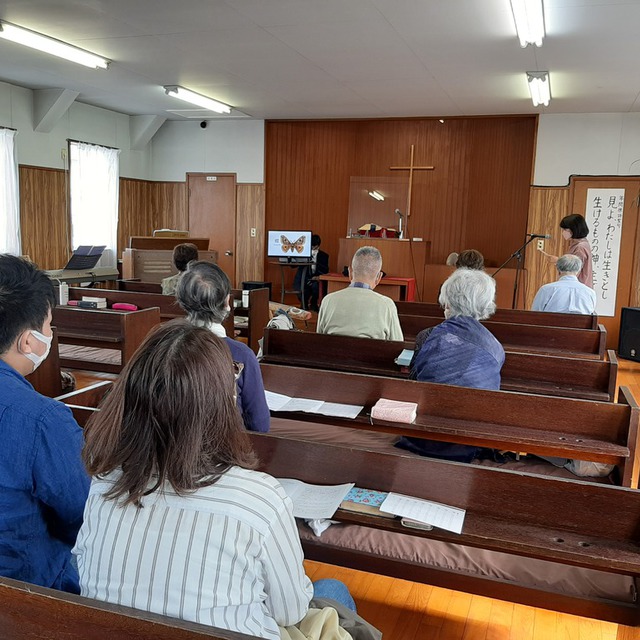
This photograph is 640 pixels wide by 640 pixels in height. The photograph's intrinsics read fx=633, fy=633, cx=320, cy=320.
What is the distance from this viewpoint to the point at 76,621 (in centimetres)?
95

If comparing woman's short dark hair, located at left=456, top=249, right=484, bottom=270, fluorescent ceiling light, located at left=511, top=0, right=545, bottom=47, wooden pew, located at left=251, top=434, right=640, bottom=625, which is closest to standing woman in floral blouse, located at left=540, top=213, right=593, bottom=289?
fluorescent ceiling light, located at left=511, top=0, right=545, bottom=47

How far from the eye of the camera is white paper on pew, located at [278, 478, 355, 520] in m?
1.65

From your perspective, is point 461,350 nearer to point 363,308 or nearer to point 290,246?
point 363,308

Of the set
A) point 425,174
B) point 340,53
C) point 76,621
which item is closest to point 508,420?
point 76,621

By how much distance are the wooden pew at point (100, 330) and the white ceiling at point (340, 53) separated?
216 cm

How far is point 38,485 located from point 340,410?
153cm

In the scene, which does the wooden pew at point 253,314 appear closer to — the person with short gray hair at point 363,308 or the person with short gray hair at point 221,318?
the person with short gray hair at point 363,308

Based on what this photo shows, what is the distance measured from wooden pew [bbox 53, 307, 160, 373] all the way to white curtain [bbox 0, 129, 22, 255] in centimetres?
374

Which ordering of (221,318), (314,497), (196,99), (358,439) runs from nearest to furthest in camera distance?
1. (314,497)
2. (221,318)
3. (358,439)
4. (196,99)

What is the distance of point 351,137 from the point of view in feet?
33.9

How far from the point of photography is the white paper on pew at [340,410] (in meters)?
2.58

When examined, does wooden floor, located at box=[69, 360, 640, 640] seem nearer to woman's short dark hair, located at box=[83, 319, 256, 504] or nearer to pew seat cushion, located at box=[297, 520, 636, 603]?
pew seat cushion, located at box=[297, 520, 636, 603]

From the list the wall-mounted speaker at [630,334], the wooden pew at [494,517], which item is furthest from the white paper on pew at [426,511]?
the wall-mounted speaker at [630,334]

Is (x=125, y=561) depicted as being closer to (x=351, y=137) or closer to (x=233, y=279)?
(x=233, y=279)
